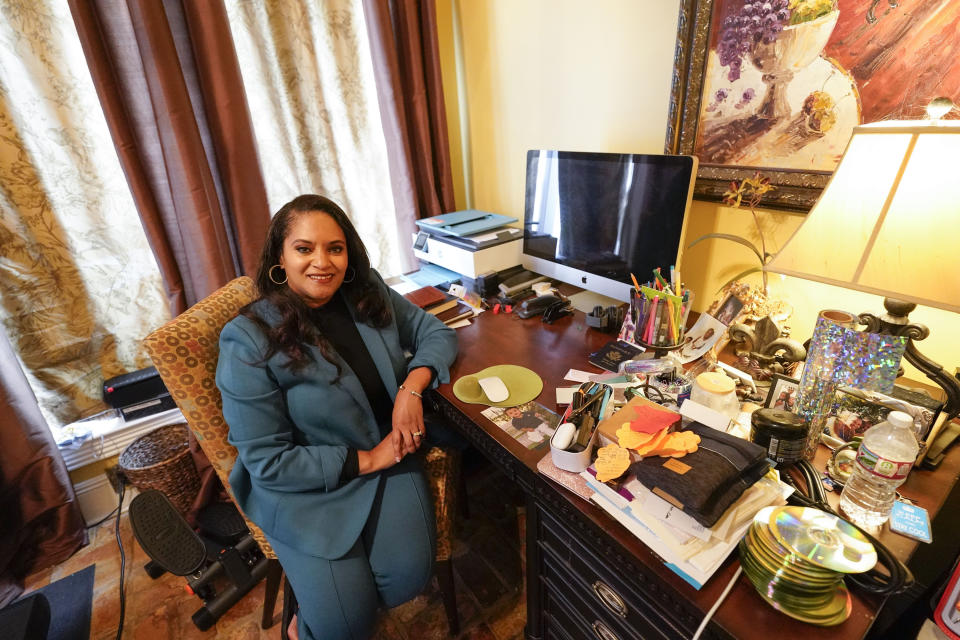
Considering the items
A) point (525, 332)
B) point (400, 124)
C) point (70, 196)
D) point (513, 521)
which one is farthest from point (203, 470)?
point (400, 124)

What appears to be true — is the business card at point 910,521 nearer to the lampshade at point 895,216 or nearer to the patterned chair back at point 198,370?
the lampshade at point 895,216

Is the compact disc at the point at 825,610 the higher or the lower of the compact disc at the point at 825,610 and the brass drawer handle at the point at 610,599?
the higher

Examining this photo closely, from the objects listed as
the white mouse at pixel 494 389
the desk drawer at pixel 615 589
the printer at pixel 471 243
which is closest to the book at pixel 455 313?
the printer at pixel 471 243

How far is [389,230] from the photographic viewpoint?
2113mm

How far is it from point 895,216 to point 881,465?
0.40 metres

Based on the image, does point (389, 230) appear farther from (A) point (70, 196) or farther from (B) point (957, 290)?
(B) point (957, 290)

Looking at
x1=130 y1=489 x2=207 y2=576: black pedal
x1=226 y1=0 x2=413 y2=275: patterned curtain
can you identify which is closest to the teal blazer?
x1=130 y1=489 x2=207 y2=576: black pedal

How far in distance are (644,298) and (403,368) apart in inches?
28.1

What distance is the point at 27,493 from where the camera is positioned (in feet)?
4.96

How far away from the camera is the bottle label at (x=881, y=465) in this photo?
0.62 metres

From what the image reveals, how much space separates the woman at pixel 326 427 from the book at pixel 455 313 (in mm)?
283

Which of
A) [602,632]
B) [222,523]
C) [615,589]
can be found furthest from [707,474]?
[222,523]

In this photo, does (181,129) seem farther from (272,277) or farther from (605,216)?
(605,216)

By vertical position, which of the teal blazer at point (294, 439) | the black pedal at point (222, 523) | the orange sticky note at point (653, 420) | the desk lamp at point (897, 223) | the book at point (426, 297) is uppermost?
the desk lamp at point (897, 223)
